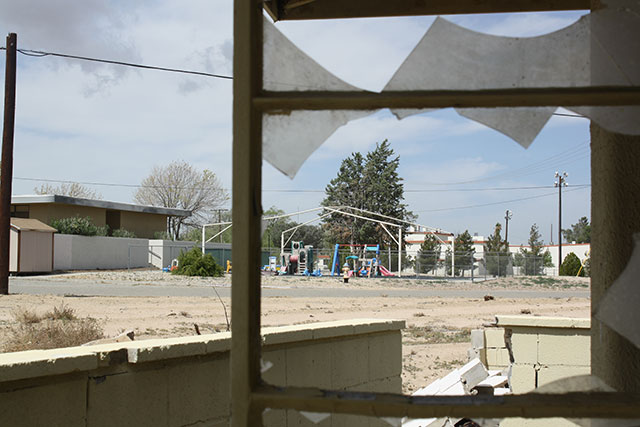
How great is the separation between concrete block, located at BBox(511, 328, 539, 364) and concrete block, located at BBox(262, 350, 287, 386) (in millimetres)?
3339

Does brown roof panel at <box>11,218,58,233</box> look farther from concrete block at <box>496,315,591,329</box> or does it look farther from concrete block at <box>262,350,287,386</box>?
concrete block at <box>262,350,287,386</box>

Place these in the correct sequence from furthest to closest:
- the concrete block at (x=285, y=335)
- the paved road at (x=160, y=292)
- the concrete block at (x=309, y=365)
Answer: the paved road at (x=160, y=292) → the concrete block at (x=309, y=365) → the concrete block at (x=285, y=335)

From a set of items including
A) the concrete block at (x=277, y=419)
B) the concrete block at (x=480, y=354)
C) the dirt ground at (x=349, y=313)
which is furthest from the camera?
the dirt ground at (x=349, y=313)

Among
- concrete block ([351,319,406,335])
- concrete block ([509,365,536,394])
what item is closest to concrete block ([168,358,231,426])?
concrete block ([351,319,406,335])

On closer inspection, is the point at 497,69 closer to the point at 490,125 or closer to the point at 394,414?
the point at 490,125

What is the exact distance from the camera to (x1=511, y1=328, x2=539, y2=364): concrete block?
6762 millimetres

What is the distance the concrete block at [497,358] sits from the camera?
8336mm

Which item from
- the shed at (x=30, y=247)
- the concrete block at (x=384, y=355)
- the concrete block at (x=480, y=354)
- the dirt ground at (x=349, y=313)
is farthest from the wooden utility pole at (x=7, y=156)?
the concrete block at (x=384, y=355)

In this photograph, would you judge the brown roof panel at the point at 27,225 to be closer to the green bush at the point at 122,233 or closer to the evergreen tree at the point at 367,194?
the green bush at the point at 122,233

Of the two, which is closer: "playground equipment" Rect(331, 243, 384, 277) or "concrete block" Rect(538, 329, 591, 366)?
"concrete block" Rect(538, 329, 591, 366)

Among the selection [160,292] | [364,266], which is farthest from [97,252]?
[364,266]

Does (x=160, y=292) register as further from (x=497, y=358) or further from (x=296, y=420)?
(x=296, y=420)

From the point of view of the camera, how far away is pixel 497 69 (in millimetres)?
1844

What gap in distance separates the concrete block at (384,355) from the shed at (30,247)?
2595 centimetres
